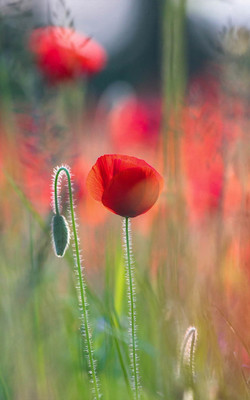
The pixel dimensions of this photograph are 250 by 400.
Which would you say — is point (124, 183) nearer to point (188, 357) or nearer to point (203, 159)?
point (188, 357)

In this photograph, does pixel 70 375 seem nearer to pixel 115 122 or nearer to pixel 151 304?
pixel 151 304

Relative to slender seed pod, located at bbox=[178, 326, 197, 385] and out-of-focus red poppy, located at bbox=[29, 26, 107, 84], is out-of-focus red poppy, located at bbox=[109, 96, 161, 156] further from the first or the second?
slender seed pod, located at bbox=[178, 326, 197, 385]

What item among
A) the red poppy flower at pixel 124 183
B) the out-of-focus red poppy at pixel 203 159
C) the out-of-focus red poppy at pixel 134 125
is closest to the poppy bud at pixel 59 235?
the red poppy flower at pixel 124 183

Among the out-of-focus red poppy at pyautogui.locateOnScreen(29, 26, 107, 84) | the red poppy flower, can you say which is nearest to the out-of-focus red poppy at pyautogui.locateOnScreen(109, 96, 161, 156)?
the out-of-focus red poppy at pyautogui.locateOnScreen(29, 26, 107, 84)

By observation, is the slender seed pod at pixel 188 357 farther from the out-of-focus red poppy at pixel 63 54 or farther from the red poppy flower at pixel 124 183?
the out-of-focus red poppy at pixel 63 54

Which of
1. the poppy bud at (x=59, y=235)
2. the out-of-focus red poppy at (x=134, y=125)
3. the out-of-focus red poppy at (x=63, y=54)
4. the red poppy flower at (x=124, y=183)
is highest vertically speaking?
the out-of-focus red poppy at (x=63, y=54)

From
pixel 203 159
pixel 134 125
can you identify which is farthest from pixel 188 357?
pixel 134 125
